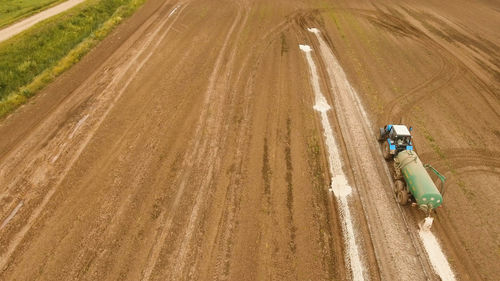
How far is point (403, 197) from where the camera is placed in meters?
13.1

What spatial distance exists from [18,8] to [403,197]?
139ft

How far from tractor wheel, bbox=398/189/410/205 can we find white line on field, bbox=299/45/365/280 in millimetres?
2185

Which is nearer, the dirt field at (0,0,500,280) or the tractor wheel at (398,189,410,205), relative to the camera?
the dirt field at (0,0,500,280)

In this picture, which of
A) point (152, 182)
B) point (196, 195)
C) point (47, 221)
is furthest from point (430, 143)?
point (47, 221)

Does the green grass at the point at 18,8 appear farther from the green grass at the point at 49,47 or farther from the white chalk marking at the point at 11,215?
the white chalk marking at the point at 11,215

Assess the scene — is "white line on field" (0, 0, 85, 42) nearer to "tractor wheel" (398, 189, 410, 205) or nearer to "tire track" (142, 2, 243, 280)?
"tire track" (142, 2, 243, 280)

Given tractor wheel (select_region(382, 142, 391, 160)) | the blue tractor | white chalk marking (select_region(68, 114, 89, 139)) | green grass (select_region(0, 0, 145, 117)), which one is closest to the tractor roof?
the blue tractor

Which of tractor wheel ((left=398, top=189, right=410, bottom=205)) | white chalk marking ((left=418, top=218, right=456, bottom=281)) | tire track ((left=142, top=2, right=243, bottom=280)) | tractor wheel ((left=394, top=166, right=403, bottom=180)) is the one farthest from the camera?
tractor wheel ((left=394, top=166, right=403, bottom=180))

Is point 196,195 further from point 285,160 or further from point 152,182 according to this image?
point 285,160

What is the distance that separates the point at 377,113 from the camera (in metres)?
19.0

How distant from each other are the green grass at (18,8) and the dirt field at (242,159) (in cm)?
1232

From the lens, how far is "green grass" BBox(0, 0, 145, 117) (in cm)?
1989

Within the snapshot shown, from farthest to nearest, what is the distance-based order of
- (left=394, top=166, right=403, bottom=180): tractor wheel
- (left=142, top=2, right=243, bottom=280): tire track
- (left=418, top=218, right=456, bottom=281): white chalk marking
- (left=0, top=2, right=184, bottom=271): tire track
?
(left=394, top=166, right=403, bottom=180): tractor wheel → (left=0, top=2, right=184, bottom=271): tire track → (left=142, top=2, right=243, bottom=280): tire track → (left=418, top=218, right=456, bottom=281): white chalk marking

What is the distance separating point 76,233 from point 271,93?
46.0ft
